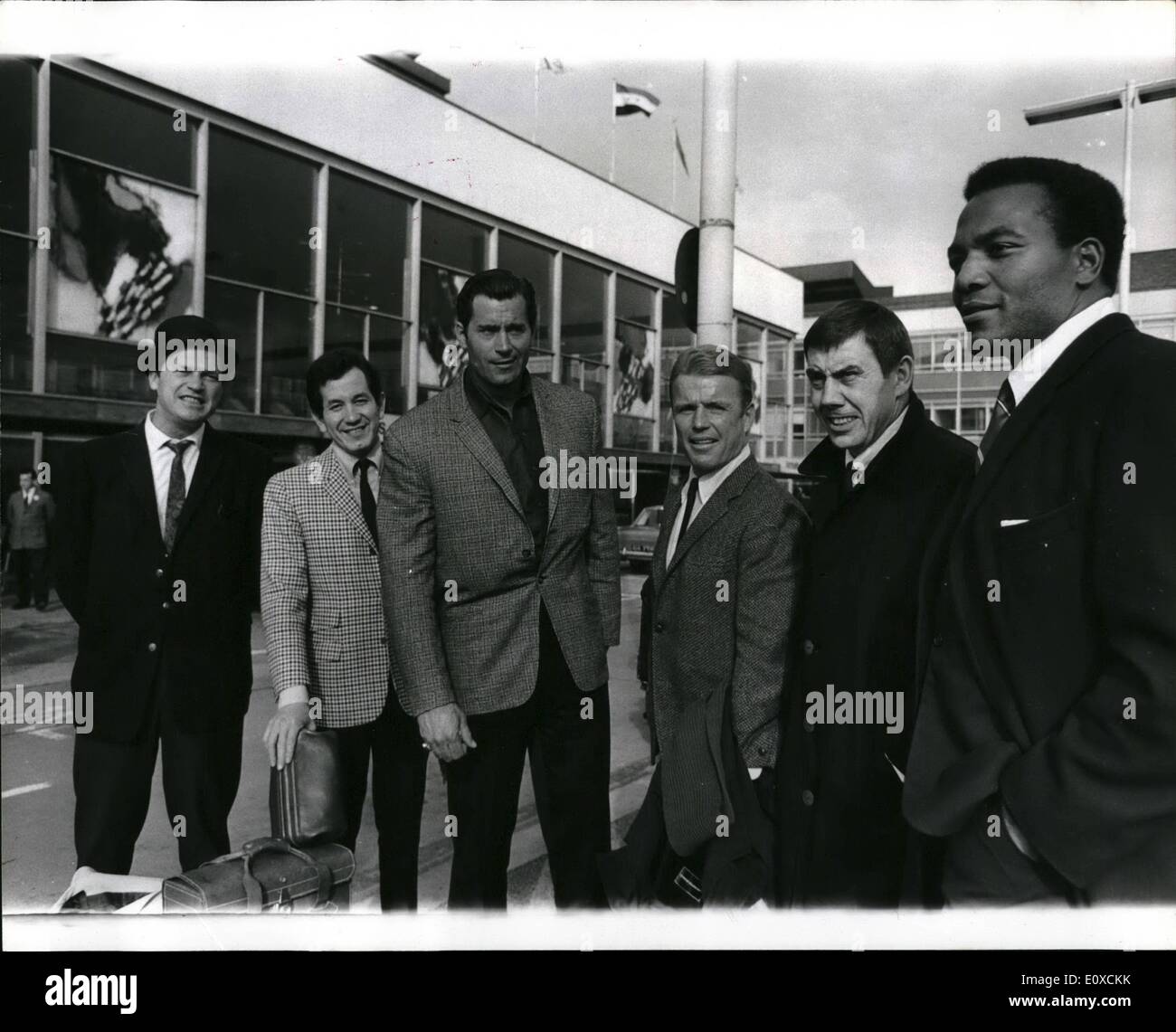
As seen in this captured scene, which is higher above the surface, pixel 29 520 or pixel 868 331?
pixel 868 331

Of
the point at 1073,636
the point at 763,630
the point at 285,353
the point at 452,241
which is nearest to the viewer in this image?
the point at 1073,636

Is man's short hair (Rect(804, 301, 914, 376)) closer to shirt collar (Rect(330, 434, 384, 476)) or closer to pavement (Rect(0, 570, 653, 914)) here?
shirt collar (Rect(330, 434, 384, 476))

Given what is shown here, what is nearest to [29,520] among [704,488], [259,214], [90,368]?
[90,368]

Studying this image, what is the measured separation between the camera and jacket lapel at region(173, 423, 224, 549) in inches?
104

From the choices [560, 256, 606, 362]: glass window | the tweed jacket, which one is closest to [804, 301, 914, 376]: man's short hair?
the tweed jacket

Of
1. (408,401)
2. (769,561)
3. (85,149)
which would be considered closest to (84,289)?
(85,149)

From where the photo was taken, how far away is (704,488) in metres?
2.37

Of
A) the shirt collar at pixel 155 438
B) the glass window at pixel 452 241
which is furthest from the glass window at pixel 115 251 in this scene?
the shirt collar at pixel 155 438

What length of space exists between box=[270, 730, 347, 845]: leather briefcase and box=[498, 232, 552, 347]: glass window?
10.6 meters

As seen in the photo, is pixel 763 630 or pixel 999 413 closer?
pixel 999 413

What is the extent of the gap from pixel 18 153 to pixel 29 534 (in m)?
3.38

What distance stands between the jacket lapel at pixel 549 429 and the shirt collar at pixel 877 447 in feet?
2.82

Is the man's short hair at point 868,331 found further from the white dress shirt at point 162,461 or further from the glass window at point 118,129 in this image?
the glass window at point 118,129

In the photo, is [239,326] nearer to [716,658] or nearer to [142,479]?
[142,479]
